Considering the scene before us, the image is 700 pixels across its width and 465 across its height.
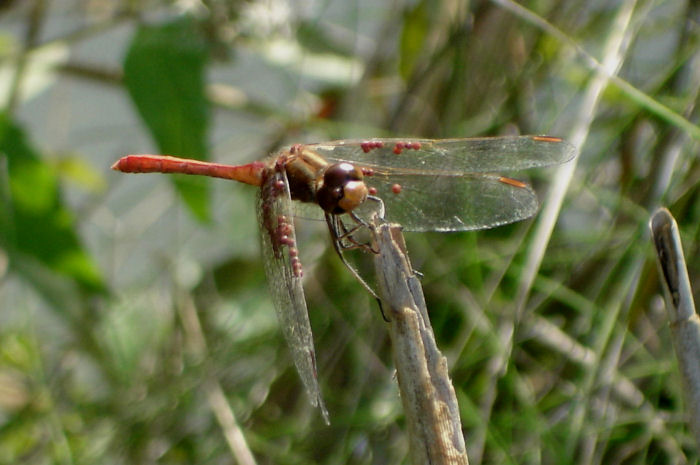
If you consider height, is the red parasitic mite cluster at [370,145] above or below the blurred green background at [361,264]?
above

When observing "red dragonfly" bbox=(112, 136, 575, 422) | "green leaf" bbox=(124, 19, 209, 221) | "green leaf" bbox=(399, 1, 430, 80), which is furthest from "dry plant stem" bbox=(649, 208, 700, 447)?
"green leaf" bbox=(399, 1, 430, 80)

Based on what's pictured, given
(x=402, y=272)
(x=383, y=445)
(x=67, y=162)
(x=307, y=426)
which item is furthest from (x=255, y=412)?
(x=67, y=162)

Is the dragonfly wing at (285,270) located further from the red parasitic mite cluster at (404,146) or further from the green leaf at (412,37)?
the green leaf at (412,37)

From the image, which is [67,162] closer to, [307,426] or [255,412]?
[255,412]

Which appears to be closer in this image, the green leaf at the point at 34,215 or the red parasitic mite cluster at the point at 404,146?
the red parasitic mite cluster at the point at 404,146

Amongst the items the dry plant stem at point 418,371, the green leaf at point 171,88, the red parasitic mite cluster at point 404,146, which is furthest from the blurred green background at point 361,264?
the dry plant stem at point 418,371

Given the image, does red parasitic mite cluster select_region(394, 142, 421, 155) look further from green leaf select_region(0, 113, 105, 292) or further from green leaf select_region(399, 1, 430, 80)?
green leaf select_region(399, 1, 430, 80)

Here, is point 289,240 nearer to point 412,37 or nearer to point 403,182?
point 403,182
